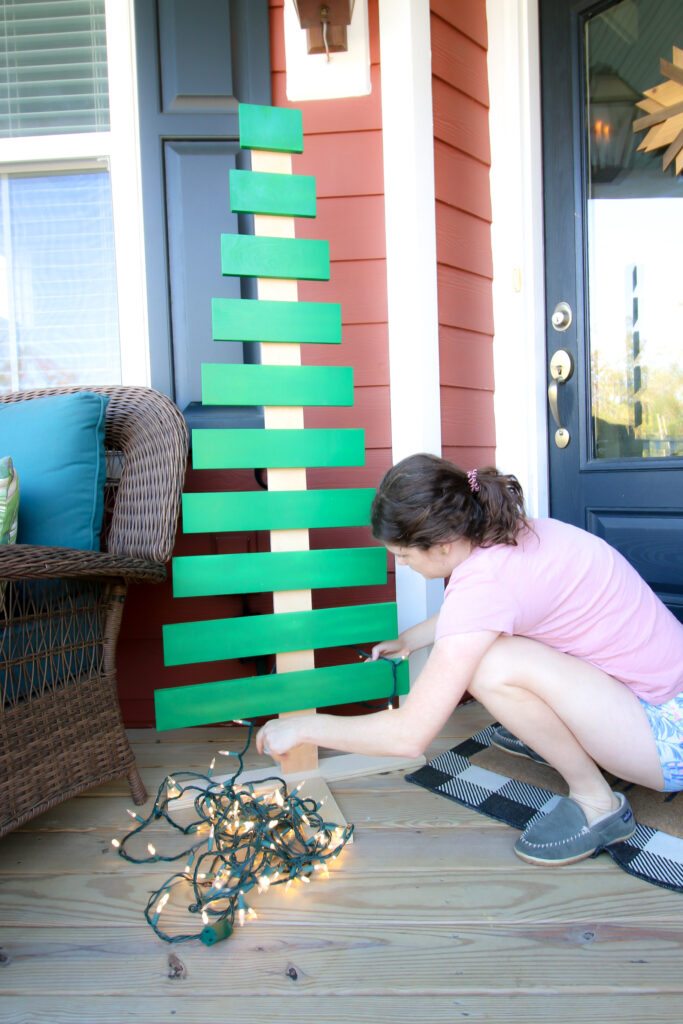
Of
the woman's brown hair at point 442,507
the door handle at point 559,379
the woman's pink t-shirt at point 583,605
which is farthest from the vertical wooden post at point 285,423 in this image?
the door handle at point 559,379

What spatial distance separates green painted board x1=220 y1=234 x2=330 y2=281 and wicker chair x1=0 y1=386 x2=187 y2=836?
365 mm

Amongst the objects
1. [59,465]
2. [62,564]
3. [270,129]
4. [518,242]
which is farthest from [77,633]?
[518,242]

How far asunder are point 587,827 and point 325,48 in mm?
1945

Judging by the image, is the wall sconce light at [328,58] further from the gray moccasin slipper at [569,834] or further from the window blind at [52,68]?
the gray moccasin slipper at [569,834]

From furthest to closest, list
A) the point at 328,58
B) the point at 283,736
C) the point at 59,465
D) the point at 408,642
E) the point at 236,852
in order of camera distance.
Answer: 1. the point at 328,58
2. the point at 408,642
3. the point at 59,465
4. the point at 236,852
5. the point at 283,736

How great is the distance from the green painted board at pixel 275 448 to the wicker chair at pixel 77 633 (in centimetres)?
6

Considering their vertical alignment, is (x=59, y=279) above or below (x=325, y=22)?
below

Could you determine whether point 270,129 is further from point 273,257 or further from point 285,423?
point 285,423

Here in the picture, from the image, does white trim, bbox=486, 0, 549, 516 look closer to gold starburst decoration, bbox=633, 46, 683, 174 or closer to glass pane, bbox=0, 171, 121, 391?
gold starburst decoration, bbox=633, 46, 683, 174

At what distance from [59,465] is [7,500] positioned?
0.70 ft

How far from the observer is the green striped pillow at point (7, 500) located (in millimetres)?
1209

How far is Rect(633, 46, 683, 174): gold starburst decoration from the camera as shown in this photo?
1.77 meters

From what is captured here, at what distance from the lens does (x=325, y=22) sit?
161cm

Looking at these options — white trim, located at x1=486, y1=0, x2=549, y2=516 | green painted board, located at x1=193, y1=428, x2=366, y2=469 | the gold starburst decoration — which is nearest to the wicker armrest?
green painted board, located at x1=193, y1=428, x2=366, y2=469
